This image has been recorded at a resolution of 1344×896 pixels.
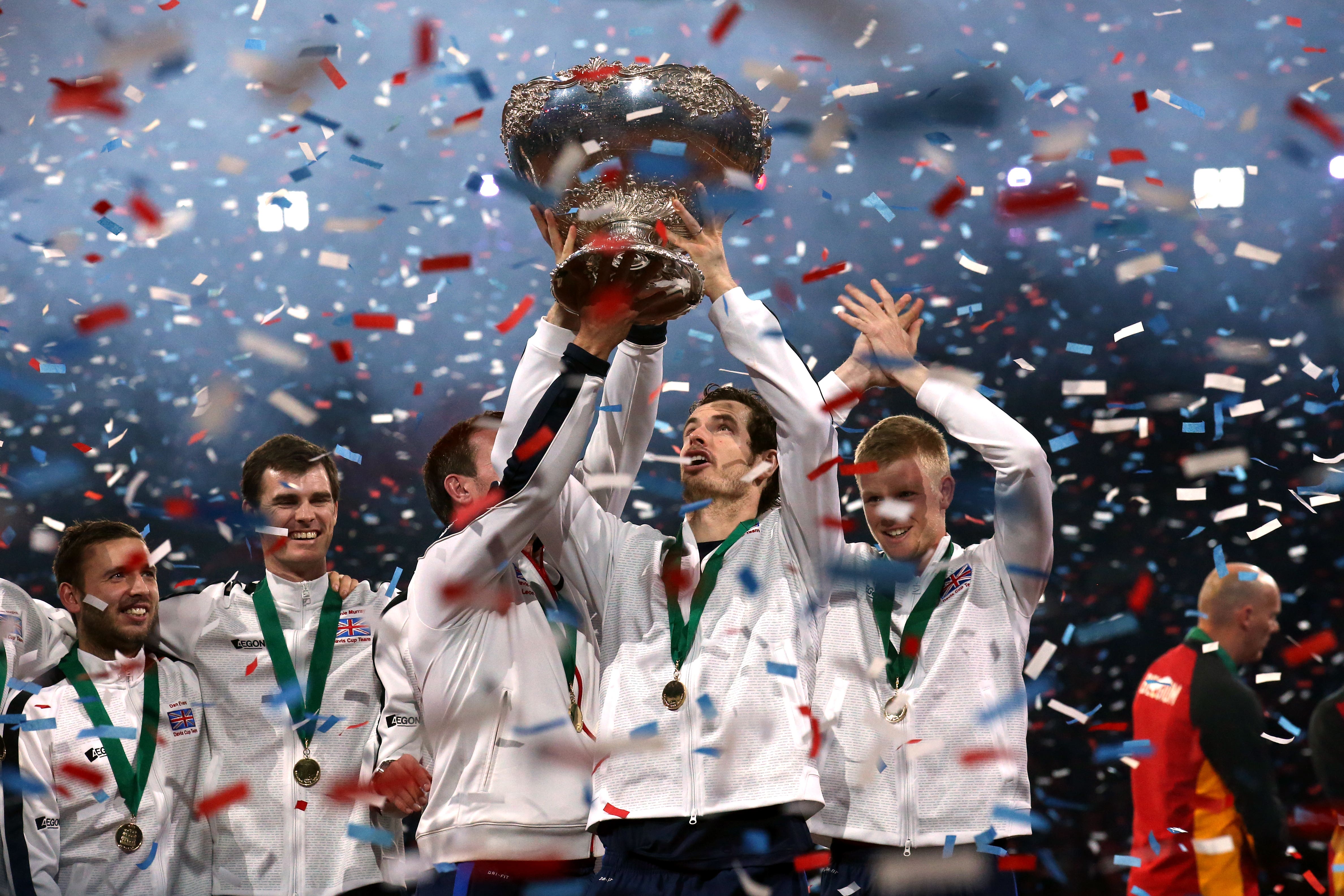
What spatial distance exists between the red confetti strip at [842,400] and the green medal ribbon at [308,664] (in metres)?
1.45

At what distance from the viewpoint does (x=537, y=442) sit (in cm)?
231

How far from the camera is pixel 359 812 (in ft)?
9.57

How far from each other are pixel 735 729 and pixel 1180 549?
12.8 feet

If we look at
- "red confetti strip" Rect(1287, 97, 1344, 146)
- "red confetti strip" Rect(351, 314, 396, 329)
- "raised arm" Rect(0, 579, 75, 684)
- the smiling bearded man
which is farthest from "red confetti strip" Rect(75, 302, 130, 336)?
"red confetti strip" Rect(1287, 97, 1344, 146)

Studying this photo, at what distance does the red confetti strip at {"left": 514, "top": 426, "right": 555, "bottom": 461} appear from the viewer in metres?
2.31

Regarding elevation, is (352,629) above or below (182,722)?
above

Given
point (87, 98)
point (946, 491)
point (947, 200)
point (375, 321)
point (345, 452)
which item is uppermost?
point (87, 98)

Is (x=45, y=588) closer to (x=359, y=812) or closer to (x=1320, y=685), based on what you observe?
(x=359, y=812)

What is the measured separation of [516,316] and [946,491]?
127cm

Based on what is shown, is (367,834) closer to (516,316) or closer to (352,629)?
(352,629)

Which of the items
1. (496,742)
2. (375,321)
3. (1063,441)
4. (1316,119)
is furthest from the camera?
(1316,119)

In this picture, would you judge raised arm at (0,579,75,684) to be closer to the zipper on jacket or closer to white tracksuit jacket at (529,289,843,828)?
the zipper on jacket

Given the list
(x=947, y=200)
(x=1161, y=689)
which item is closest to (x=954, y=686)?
(x=1161, y=689)

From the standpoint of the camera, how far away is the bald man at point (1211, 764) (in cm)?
343
